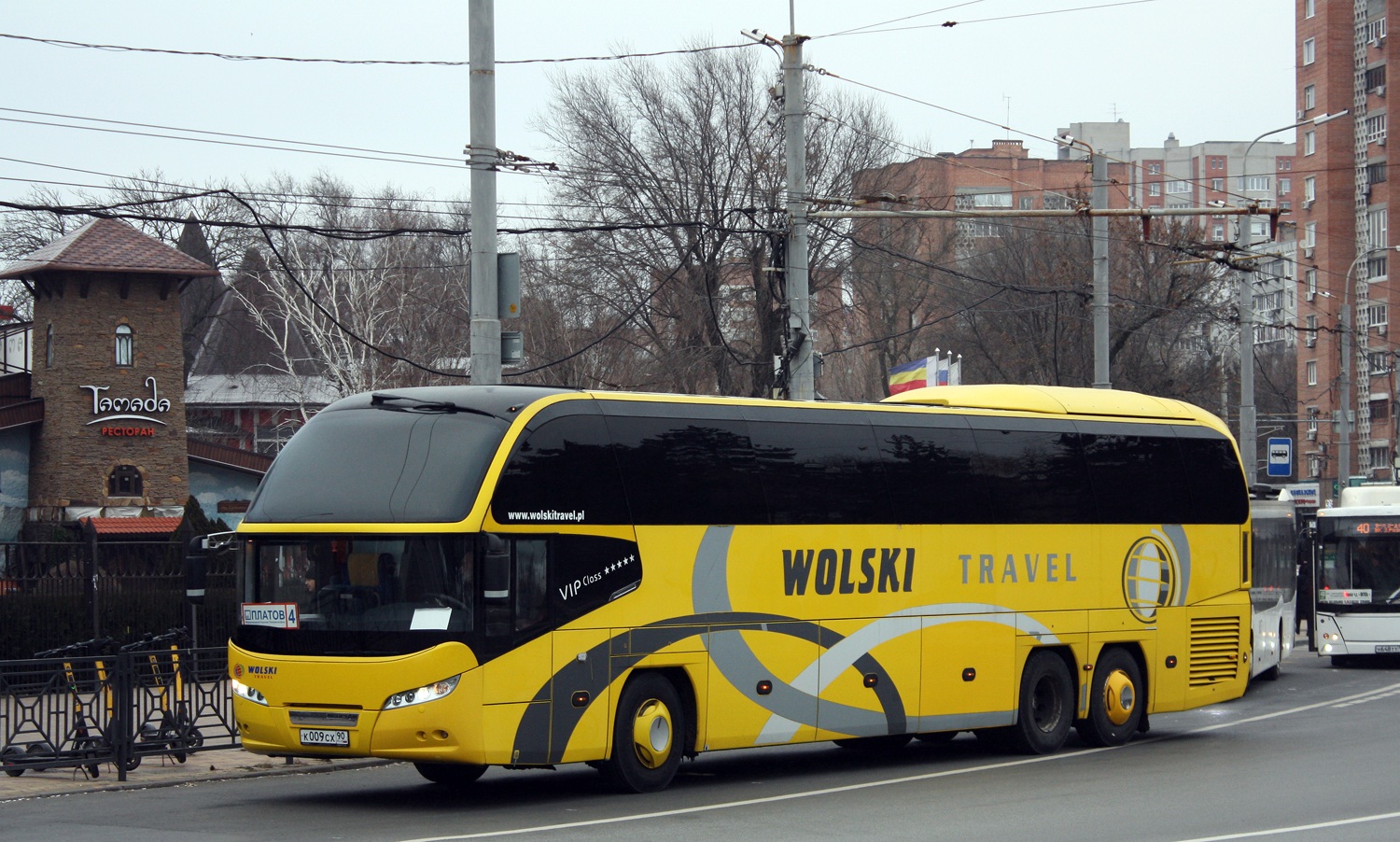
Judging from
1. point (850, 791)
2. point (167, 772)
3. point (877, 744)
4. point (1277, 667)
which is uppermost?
point (850, 791)

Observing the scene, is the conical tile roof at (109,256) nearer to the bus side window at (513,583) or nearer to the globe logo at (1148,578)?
the globe logo at (1148,578)

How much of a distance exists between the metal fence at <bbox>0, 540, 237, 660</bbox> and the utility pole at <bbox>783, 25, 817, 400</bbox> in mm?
8290

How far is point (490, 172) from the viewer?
55.6ft

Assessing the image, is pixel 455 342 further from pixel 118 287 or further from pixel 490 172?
pixel 490 172

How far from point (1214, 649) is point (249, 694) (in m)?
11.1

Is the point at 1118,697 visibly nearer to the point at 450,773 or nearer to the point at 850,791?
the point at 850,791

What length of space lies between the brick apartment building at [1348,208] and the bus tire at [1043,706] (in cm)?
5869

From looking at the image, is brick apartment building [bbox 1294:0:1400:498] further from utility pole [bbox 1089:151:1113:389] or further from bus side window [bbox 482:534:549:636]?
bus side window [bbox 482:534:549:636]

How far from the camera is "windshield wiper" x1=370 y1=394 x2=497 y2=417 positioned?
12.3m

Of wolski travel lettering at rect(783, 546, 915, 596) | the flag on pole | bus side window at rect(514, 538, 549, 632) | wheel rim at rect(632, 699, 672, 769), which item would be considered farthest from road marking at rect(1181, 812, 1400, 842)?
the flag on pole

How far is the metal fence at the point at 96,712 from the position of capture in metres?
13.9

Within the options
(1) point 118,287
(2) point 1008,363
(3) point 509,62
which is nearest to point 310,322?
(1) point 118,287

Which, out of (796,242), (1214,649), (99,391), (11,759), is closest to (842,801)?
(11,759)

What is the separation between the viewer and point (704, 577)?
13.3 metres
